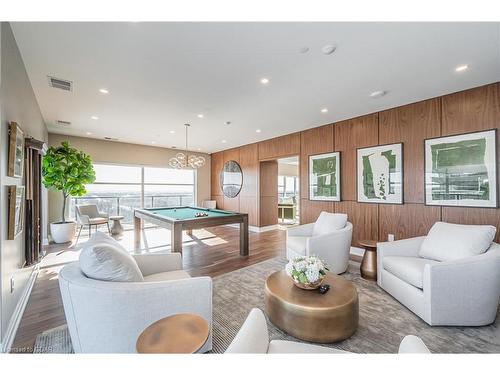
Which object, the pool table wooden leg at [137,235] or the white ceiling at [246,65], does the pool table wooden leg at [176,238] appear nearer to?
the pool table wooden leg at [137,235]

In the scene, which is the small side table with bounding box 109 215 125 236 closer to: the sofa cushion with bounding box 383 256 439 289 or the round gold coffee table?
the round gold coffee table

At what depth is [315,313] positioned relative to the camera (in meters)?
1.70

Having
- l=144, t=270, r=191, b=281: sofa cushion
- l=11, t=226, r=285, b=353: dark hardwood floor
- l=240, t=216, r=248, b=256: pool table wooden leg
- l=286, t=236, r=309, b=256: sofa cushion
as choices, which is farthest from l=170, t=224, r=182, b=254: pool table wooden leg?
l=286, t=236, r=309, b=256: sofa cushion

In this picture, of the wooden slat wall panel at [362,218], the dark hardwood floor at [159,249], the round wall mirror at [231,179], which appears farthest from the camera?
the round wall mirror at [231,179]

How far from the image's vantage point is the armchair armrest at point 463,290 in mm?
1971

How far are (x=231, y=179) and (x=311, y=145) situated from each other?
131 inches

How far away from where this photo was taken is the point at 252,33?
1.94 m

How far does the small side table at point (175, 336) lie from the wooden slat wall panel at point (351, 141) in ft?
13.1

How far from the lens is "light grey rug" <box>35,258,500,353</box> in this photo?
1.75 meters

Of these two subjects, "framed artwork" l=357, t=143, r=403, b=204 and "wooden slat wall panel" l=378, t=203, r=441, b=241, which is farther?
"framed artwork" l=357, t=143, r=403, b=204

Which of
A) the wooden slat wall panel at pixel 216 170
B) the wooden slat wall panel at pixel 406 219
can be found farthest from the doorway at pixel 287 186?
the wooden slat wall panel at pixel 406 219

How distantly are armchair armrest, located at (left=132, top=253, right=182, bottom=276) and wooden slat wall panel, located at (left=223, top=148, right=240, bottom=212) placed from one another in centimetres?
512
